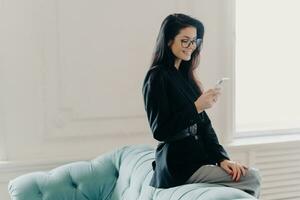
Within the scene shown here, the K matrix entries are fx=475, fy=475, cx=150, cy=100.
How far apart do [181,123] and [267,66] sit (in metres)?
1.61

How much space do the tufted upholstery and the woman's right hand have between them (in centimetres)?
40

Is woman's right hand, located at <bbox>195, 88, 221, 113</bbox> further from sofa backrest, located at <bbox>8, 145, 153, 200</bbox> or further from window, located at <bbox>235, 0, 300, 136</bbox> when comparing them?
window, located at <bbox>235, 0, 300, 136</bbox>

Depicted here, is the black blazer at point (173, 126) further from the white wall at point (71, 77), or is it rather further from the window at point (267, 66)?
the window at point (267, 66)

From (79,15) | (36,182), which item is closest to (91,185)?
(36,182)

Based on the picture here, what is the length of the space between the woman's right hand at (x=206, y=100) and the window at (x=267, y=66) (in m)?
1.34

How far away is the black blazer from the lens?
1.63 m

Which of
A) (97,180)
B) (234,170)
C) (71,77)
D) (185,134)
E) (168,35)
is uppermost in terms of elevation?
(168,35)

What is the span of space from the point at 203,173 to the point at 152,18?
114 cm

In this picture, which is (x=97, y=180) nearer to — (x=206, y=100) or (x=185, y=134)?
(x=185, y=134)

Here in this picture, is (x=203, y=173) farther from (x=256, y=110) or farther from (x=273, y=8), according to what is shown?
(x=273, y=8)

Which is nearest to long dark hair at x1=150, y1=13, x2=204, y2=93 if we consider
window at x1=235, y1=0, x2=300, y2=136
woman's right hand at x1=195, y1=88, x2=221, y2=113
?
woman's right hand at x1=195, y1=88, x2=221, y2=113

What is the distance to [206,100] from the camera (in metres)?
1.63

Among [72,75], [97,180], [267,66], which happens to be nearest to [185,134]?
[97,180]

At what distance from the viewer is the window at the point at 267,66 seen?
9.79ft
